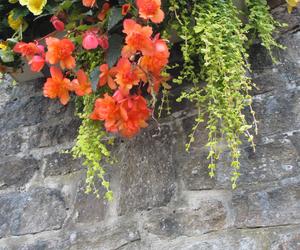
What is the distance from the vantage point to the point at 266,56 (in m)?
1.61

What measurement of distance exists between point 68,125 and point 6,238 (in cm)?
49

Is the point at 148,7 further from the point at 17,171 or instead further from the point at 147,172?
the point at 17,171

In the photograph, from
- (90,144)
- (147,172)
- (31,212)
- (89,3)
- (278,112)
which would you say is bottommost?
(31,212)

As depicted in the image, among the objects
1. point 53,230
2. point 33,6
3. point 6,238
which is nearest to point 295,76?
point 33,6

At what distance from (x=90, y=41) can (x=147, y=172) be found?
0.52 metres

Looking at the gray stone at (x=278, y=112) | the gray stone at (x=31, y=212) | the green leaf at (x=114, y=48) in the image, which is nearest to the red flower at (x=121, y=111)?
the green leaf at (x=114, y=48)

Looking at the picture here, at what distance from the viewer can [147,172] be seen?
156 cm

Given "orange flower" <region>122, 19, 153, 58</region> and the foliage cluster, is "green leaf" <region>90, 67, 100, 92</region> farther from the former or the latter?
"orange flower" <region>122, 19, 153, 58</region>

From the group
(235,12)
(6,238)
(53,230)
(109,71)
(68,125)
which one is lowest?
(6,238)

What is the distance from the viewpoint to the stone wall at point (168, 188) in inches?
52.8

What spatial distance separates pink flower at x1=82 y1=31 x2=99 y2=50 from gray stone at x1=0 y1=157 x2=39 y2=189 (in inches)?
28.7

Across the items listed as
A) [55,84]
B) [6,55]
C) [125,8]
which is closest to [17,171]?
[6,55]

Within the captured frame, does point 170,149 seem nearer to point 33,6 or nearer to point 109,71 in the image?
point 109,71

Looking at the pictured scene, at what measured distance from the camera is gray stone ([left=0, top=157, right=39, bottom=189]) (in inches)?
71.3
